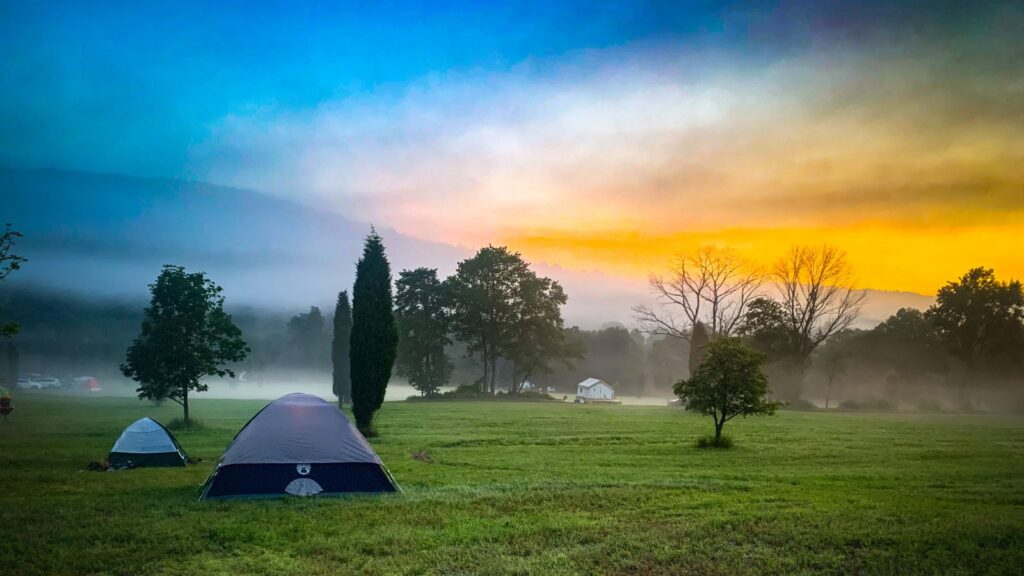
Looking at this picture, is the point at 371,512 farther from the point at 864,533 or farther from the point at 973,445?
the point at 973,445

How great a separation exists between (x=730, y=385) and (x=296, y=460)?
62.2 feet

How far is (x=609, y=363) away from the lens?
364 ft

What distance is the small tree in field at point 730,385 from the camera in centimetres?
2517

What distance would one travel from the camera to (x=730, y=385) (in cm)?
2527

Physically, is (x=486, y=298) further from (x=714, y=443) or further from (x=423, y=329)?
(x=714, y=443)

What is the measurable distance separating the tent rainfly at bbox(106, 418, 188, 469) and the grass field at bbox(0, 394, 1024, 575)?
110 centimetres

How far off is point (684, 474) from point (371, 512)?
973cm

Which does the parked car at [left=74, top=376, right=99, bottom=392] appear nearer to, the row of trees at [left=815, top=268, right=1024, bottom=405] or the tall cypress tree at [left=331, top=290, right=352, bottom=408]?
the tall cypress tree at [left=331, top=290, right=352, bottom=408]

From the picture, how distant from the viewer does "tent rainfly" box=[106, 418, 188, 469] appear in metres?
17.9

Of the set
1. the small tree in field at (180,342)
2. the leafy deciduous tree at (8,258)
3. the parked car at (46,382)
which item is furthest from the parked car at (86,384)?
the leafy deciduous tree at (8,258)

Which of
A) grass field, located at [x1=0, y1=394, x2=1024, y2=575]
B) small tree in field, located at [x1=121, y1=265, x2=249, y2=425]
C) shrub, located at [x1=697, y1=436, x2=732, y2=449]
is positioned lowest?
shrub, located at [x1=697, y1=436, x2=732, y2=449]

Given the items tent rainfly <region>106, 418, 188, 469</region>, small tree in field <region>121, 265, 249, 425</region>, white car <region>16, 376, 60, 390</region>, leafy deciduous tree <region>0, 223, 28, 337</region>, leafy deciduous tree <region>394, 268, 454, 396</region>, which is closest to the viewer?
tent rainfly <region>106, 418, 188, 469</region>

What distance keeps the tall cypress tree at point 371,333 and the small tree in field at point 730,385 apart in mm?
15429

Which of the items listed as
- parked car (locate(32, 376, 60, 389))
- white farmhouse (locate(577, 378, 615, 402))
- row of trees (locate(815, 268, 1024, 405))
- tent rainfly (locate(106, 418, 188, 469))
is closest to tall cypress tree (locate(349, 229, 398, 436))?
tent rainfly (locate(106, 418, 188, 469))
